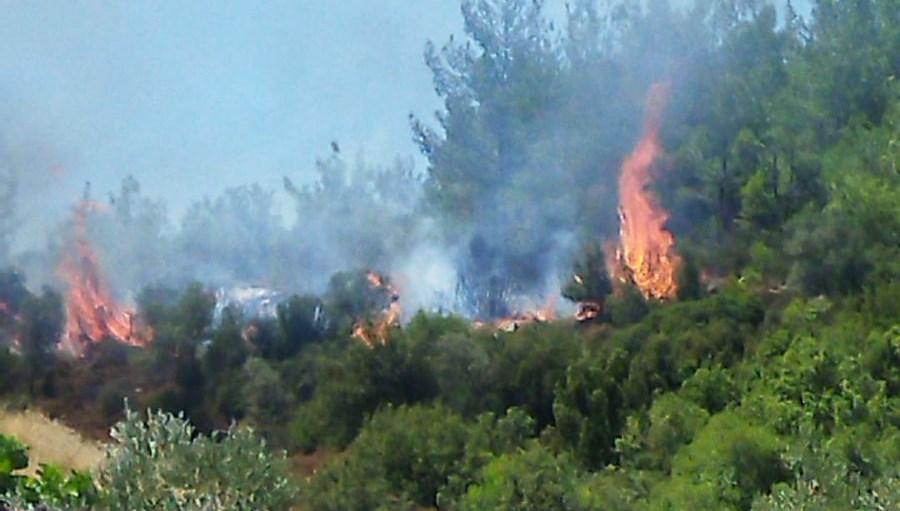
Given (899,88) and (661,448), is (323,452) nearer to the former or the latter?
(661,448)

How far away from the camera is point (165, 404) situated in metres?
15.5

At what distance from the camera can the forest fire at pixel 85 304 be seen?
16.8 m

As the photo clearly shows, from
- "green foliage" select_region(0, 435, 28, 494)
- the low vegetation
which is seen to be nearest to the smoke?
the low vegetation

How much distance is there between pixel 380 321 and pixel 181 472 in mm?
8515

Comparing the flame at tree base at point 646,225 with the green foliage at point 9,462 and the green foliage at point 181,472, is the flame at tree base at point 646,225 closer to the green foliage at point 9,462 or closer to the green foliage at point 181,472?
the green foliage at point 181,472

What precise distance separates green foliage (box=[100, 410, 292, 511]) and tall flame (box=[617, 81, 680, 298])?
10.1 m

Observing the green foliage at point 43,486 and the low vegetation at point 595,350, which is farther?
the low vegetation at point 595,350

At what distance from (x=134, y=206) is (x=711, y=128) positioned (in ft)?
31.7

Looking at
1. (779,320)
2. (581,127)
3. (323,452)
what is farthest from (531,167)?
(323,452)

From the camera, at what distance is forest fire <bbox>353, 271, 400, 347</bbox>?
15.8 m

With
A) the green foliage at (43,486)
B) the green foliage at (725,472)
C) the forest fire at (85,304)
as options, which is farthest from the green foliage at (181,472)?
the forest fire at (85,304)

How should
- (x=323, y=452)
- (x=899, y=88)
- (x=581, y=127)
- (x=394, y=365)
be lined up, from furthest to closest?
(x=581, y=127)
(x=899, y=88)
(x=394, y=365)
(x=323, y=452)

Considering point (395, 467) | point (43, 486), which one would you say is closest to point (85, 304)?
point (395, 467)

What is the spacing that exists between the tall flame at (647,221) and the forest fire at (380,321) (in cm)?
354
